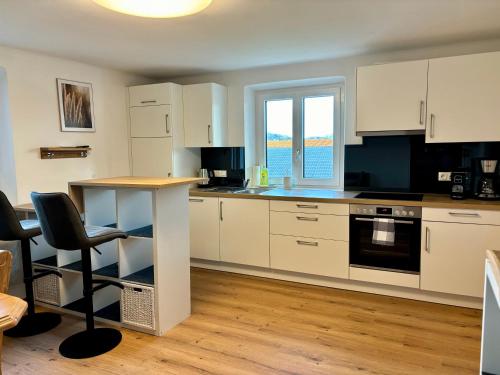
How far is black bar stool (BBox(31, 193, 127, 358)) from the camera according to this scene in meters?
2.23

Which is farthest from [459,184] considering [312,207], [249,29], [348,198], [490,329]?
[249,29]

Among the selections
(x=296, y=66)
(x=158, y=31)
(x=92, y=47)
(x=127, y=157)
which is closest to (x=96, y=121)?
(x=127, y=157)

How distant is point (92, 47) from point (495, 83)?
3.32 m

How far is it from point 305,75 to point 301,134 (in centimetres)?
65

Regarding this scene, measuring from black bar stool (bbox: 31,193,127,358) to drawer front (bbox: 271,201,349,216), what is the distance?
157 cm

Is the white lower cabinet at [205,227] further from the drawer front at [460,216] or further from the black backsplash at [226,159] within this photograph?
the drawer front at [460,216]

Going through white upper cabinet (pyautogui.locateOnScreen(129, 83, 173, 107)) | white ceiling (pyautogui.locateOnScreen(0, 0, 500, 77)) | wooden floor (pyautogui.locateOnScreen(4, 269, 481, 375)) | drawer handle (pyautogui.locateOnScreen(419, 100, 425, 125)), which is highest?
white ceiling (pyautogui.locateOnScreen(0, 0, 500, 77))

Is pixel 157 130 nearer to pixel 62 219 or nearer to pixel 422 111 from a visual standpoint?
pixel 62 219

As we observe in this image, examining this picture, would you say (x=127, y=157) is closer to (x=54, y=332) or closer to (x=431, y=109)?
(x=54, y=332)

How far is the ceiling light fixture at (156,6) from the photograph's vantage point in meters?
1.82

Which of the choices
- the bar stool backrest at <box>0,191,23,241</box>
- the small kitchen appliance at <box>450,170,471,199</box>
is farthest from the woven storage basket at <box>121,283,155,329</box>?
the small kitchen appliance at <box>450,170,471,199</box>

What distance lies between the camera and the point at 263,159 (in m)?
4.51

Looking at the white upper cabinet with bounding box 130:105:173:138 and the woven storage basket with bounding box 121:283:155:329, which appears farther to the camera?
the white upper cabinet with bounding box 130:105:173:138

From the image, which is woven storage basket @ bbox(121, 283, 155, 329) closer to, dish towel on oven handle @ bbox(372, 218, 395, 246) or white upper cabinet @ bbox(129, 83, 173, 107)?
dish towel on oven handle @ bbox(372, 218, 395, 246)
